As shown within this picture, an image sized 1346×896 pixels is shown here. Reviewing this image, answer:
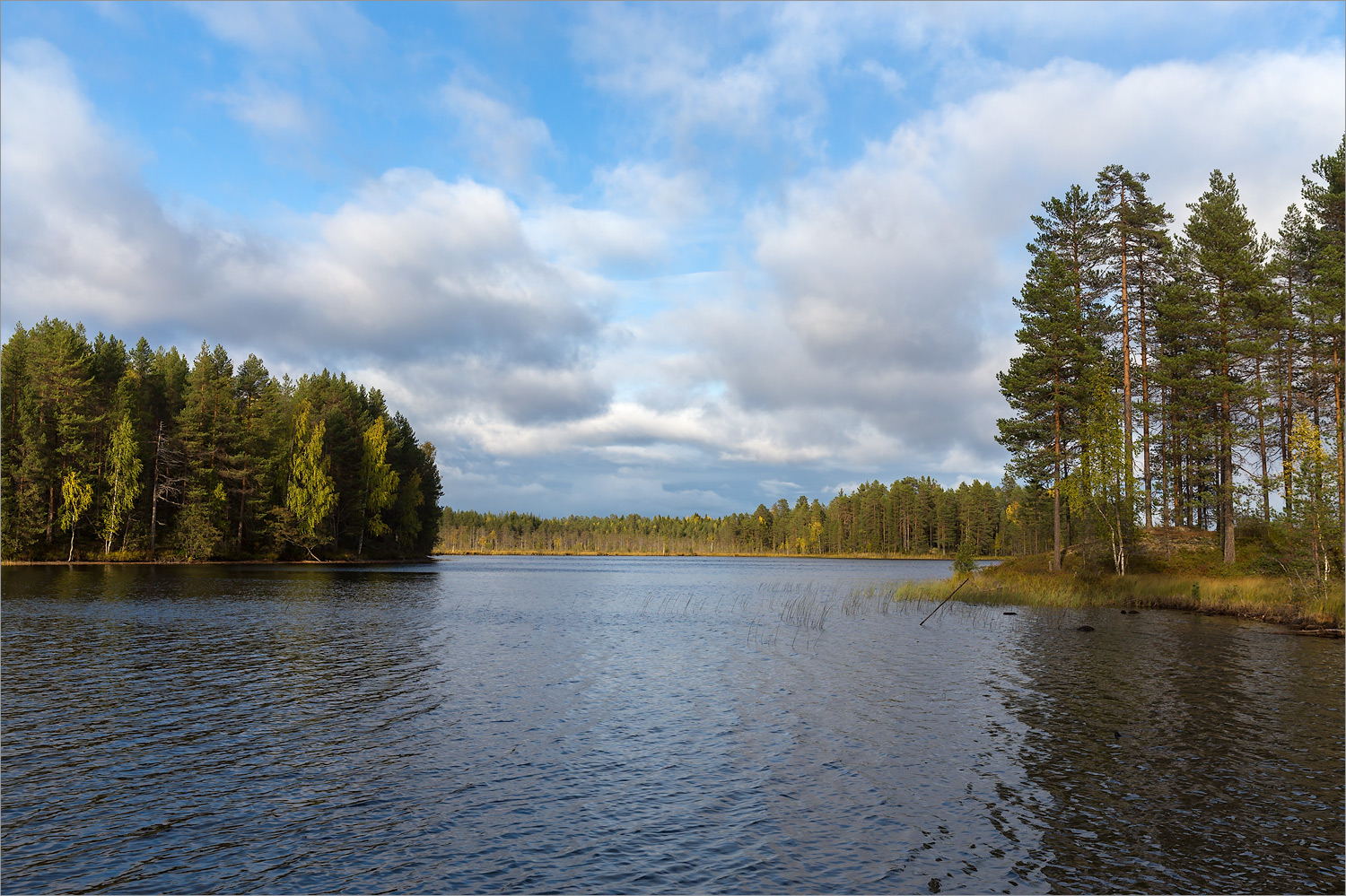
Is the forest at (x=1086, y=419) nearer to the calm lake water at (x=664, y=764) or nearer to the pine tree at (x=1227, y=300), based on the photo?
the pine tree at (x=1227, y=300)

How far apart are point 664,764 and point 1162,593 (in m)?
43.6

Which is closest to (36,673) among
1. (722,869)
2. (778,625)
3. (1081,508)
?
(722,869)

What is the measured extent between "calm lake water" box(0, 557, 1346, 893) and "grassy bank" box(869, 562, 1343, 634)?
451 cm

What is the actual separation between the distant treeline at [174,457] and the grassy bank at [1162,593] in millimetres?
71904

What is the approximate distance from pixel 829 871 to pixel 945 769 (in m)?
5.75

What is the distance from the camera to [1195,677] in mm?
24359

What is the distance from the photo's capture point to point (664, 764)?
15.7m

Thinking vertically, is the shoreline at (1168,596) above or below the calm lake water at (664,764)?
above

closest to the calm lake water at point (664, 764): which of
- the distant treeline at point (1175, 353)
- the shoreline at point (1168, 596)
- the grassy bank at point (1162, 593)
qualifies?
the shoreline at point (1168, 596)

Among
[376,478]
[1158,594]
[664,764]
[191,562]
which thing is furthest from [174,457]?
[1158,594]

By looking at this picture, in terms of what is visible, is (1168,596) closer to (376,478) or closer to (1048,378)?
(1048,378)

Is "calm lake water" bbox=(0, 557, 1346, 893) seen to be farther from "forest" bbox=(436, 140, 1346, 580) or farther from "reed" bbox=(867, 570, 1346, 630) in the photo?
"forest" bbox=(436, 140, 1346, 580)

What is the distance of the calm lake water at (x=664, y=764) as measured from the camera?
10.8 m

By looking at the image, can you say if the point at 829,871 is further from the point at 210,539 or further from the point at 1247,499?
the point at 210,539
